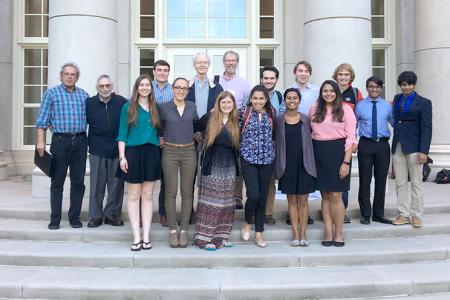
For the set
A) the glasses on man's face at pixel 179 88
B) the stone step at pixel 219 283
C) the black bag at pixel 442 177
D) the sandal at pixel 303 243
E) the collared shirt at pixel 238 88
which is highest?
the collared shirt at pixel 238 88

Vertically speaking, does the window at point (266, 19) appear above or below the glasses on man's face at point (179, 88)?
above

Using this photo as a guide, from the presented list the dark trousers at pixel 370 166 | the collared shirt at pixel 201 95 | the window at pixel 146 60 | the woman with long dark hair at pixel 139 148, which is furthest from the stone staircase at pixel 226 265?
the window at pixel 146 60

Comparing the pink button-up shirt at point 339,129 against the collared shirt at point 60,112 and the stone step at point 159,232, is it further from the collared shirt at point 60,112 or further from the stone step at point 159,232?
the collared shirt at point 60,112

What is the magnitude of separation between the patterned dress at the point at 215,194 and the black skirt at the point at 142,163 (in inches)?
20.7

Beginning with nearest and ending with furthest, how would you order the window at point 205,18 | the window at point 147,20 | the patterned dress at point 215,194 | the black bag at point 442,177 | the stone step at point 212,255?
1. the stone step at point 212,255
2. the patterned dress at point 215,194
3. the black bag at point 442,177
4. the window at point 147,20
5. the window at point 205,18

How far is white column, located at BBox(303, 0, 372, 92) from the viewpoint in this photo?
770cm

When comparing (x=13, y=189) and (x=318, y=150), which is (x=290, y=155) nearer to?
(x=318, y=150)

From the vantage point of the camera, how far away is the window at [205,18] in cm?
1096

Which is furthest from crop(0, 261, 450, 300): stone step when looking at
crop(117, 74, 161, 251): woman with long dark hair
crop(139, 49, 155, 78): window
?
crop(139, 49, 155, 78): window

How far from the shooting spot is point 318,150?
5324 mm

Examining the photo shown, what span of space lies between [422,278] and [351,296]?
792mm

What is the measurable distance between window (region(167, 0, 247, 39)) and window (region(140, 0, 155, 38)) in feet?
1.22

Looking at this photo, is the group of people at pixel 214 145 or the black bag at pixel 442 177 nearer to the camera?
the group of people at pixel 214 145

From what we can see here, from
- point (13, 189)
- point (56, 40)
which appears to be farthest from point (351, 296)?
point (13, 189)
